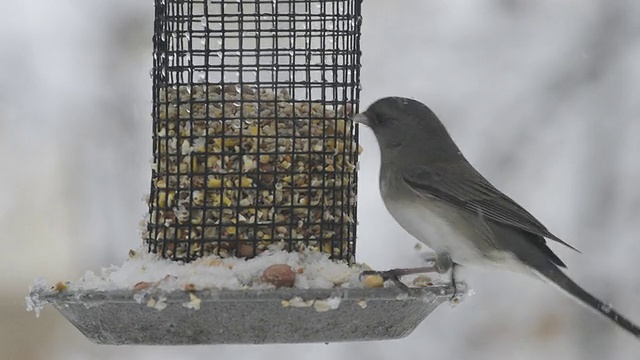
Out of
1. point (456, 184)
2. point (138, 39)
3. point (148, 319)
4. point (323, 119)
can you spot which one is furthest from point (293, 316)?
point (138, 39)

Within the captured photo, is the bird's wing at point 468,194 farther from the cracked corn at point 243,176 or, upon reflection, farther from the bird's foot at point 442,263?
the cracked corn at point 243,176

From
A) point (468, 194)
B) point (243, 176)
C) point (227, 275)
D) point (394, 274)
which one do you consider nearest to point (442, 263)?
point (468, 194)

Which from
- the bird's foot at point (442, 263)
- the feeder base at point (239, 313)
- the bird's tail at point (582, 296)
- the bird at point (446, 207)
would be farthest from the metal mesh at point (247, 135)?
the bird's tail at point (582, 296)

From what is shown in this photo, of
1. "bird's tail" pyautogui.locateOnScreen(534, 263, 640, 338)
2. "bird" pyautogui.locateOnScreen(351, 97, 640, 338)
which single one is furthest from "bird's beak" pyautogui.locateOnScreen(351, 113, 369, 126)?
"bird's tail" pyautogui.locateOnScreen(534, 263, 640, 338)

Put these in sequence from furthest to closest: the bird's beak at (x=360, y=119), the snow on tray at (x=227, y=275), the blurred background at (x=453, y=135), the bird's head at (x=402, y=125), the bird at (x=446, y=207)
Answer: the blurred background at (x=453, y=135)
the bird's head at (x=402, y=125)
the bird at (x=446, y=207)
the bird's beak at (x=360, y=119)
the snow on tray at (x=227, y=275)

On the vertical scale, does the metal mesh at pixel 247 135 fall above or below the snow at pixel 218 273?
above

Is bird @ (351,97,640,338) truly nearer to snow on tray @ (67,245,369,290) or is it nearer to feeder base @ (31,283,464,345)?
snow on tray @ (67,245,369,290)
